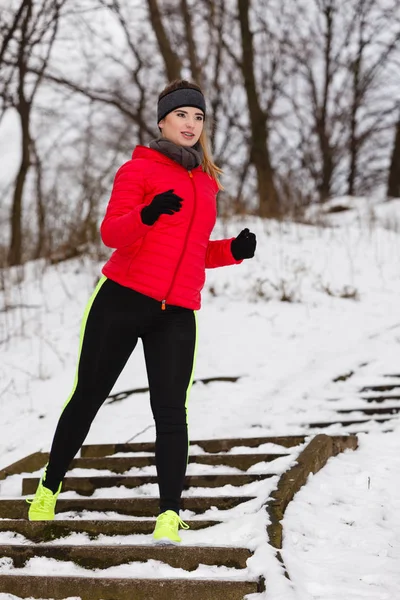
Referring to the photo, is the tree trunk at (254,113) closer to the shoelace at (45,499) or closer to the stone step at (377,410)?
the stone step at (377,410)

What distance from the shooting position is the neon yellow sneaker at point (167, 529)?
2.59 metres

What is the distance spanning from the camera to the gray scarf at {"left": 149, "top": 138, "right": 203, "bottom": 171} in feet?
9.38

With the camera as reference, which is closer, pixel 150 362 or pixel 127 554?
pixel 127 554

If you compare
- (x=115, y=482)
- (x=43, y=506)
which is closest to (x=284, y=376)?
(x=115, y=482)

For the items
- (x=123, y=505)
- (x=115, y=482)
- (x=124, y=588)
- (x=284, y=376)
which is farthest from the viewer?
(x=284, y=376)

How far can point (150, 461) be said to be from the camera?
381 centimetres

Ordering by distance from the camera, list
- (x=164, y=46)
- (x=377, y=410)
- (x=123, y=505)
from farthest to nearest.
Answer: (x=164, y=46) < (x=377, y=410) < (x=123, y=505)

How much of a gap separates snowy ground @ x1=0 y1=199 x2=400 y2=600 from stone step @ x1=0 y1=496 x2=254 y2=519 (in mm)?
71

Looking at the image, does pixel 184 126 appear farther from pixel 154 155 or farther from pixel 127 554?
pixel 127 554

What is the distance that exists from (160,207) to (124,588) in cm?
132

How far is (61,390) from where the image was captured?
18.7ft

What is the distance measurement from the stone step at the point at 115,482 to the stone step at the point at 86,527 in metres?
0.56

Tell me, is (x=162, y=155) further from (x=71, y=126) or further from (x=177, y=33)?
(x=71, y=126)

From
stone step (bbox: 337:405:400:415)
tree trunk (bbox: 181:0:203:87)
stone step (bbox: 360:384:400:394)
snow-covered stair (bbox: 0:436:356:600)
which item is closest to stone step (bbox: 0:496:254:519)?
snow-covered stair (bbox: 0:436:356:600)
